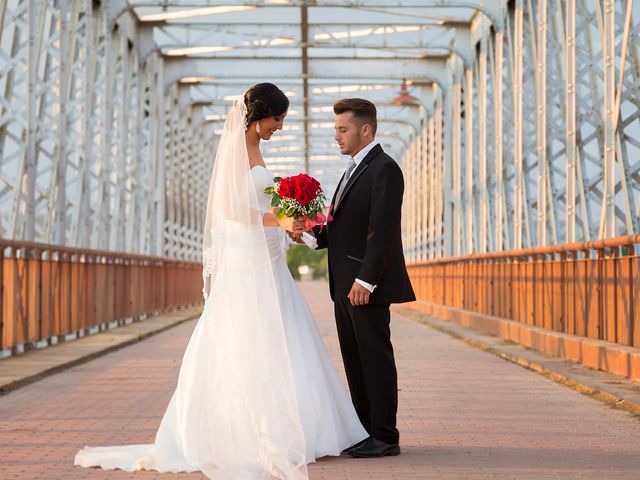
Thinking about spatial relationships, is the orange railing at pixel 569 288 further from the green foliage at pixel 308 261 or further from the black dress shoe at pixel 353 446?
the green foliage at pixel 308 261

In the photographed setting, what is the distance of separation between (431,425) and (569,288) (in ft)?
19.1

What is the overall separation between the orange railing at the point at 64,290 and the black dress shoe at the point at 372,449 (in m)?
6.82

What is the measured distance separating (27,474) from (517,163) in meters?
18.1

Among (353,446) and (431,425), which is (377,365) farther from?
(431,425)

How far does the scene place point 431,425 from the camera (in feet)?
27.5

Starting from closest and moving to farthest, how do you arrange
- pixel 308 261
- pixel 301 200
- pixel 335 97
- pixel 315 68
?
pixel 301 200, pixel 315 68, pixel 335 97, pixel 308 261

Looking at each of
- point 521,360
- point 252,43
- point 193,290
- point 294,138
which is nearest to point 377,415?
point 521,360

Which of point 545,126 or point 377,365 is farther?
point 545,126

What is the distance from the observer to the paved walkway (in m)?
6.51

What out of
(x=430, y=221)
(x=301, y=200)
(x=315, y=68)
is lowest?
(x=301, y=200)

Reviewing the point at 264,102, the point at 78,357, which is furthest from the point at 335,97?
the point at 264,102

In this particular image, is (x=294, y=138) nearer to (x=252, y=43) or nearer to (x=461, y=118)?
(x=461, y=118)

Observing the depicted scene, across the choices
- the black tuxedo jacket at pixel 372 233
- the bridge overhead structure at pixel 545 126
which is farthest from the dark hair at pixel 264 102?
the bridge overhead structure at pixel 545 126

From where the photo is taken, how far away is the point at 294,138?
5550cm
